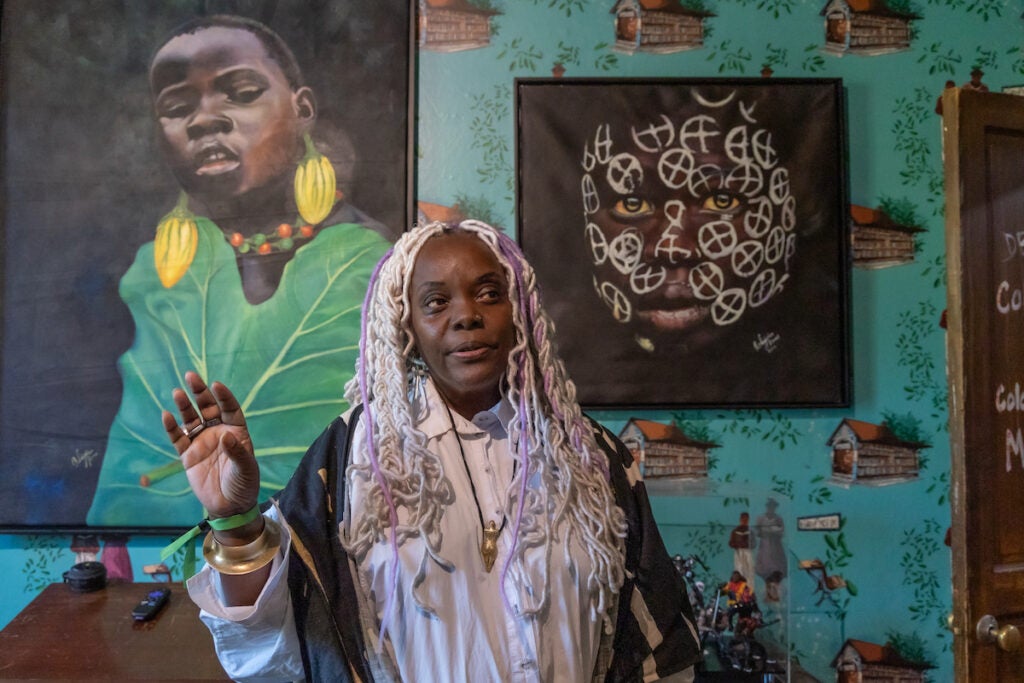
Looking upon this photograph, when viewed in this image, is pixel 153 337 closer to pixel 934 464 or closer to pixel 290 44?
pixel 290 44

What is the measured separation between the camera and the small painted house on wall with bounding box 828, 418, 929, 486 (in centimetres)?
201

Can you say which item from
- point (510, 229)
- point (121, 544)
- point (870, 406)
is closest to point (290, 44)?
point (510, 229)

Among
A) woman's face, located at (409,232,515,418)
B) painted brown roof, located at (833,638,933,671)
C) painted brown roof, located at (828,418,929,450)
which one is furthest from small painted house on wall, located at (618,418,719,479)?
woman's face, located at (409,232,515,418)

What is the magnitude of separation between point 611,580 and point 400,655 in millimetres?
301

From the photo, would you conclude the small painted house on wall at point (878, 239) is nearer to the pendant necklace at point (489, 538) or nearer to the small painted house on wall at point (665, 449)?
the small painted house on wall at point (665, 449)

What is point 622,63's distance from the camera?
79.7 inches

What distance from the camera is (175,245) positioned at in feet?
6.49

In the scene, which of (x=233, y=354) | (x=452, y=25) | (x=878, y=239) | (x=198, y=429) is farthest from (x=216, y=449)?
(x=878, y=239)

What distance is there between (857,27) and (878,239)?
52 cm

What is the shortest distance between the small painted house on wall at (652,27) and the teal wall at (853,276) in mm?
25

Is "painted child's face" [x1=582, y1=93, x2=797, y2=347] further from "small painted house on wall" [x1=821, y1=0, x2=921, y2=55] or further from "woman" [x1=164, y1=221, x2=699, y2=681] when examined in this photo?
"woman" [x1=164, y1=221, x2=699, y2=681]

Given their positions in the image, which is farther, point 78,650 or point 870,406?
point 870,406

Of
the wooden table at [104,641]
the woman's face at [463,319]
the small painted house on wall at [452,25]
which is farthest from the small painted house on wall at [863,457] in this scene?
the wooden table at [104,641]

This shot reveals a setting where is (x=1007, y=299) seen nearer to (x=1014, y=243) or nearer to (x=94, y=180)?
(x=1014, y=243)
